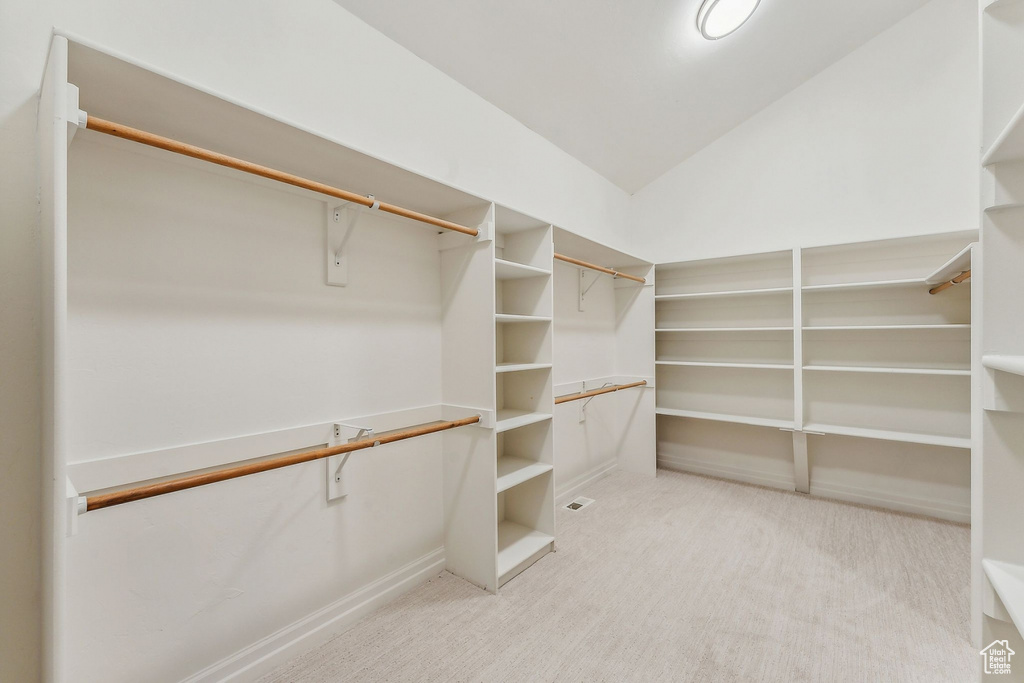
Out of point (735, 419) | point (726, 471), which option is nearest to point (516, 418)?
point (735, 419)

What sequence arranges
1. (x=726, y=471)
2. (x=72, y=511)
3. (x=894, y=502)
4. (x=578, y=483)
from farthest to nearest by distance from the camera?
1. (x=726, y=471)
2. (x=578, y=483)
3. (x=894, y=502)
4. (x=72, y=511)

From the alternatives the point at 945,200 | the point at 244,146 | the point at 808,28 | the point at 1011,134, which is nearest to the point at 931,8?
the point at 808,28

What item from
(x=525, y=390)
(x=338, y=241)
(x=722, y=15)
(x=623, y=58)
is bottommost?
(x=525, y=390)

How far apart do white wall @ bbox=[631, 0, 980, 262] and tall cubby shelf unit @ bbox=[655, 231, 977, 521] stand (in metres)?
0.21

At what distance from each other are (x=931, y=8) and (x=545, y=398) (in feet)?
11.6

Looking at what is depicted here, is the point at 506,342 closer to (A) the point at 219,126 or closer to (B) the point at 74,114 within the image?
(A) the point at 219,126

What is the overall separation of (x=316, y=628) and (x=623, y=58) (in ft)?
10.3

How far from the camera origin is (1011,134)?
904 millimetres

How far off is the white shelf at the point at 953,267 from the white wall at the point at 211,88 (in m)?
2.13

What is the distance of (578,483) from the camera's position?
3.24 meters

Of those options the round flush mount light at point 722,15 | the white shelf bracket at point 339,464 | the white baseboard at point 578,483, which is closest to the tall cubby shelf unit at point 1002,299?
the round flush mount light at point 722,15

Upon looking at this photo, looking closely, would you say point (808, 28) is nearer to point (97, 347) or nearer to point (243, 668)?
point (97, 347)

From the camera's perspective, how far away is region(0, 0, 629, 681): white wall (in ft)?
3.53

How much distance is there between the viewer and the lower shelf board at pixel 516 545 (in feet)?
6.75
